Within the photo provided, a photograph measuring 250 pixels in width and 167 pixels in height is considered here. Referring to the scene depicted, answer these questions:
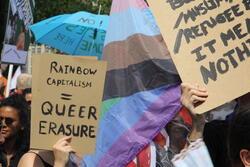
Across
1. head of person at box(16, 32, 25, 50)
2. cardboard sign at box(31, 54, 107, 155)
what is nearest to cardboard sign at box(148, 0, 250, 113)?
cardboard sign at box(31, 54, 107, 155)

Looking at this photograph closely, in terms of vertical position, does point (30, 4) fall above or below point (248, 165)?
below

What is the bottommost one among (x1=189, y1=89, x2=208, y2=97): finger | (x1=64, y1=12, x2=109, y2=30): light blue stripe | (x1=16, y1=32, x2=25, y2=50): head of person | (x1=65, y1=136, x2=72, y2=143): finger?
(x1=16, y1=32, x2=25, y2=50): head of person

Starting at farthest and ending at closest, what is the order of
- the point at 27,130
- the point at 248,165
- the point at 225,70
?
the point at 27,130
the point at 225,70
the point at 248,165

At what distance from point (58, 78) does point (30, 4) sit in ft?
20.8

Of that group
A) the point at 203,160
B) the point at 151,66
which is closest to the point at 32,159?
the point at 151,66

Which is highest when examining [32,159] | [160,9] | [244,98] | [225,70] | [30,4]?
[160,9]

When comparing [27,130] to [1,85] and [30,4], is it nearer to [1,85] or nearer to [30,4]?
[1,85]

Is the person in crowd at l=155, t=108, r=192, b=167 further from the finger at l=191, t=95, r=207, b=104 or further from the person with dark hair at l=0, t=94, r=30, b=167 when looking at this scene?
the person with dark hair at l=0, t=94, r=30, b=167

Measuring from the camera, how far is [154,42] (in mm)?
3742

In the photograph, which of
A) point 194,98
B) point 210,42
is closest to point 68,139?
point 194,98

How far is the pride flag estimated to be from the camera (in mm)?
3582

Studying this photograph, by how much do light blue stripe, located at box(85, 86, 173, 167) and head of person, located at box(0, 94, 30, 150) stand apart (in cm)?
94

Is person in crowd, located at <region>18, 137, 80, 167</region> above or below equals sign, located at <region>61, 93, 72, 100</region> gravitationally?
below

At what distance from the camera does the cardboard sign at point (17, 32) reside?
877cm
